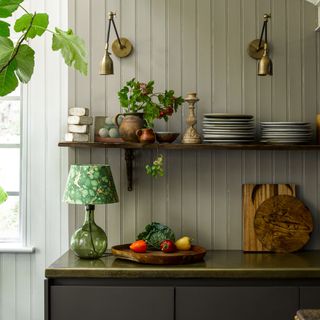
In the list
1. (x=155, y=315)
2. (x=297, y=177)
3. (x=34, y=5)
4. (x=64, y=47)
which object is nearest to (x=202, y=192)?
(x=297, y=177)

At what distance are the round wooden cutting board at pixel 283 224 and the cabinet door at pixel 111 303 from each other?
758mm

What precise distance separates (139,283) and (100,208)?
2.15ft

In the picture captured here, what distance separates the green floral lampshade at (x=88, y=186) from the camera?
279cm

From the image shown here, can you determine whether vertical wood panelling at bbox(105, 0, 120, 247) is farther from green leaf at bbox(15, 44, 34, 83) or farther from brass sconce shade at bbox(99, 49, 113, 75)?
green leaf at bbox(15, 44, 34, 83)

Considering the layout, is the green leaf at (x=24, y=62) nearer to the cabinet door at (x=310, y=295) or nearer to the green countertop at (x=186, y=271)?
the green countertop at (x=186, y=271)

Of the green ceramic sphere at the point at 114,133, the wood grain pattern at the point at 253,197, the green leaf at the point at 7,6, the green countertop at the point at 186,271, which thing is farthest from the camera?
the wood grain pattern at the point at 253,197

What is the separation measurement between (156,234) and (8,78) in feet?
8.36

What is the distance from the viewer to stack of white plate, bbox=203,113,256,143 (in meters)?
2.96

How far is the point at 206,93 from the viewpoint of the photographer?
10.5 feet

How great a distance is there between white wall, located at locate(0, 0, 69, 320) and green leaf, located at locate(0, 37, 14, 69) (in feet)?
9.78

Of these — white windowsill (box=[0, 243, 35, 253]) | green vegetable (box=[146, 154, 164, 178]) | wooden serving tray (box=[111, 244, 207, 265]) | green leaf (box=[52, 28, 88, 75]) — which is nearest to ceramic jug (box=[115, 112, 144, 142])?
green vegetable (box=[146, 154, 164, 178])

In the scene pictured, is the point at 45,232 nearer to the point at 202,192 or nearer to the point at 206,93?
the point at 202,192

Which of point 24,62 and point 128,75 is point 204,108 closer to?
point 128,75

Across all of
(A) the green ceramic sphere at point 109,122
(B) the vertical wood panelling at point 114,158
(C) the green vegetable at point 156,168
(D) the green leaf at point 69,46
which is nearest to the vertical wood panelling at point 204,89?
(B) the vertical wood panelling at point 114,158
